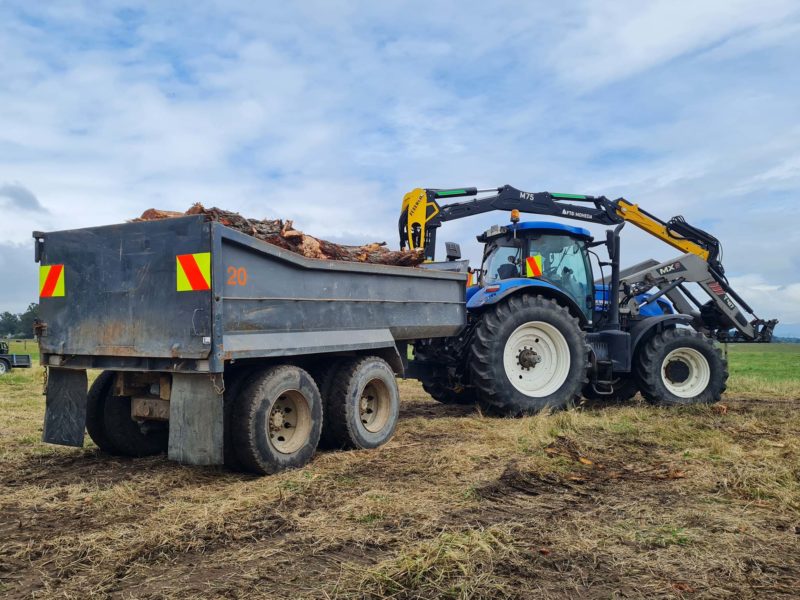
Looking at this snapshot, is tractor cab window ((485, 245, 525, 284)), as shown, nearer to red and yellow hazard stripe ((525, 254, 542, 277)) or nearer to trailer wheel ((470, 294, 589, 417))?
red and yellow hazard stripe ((525, 254, 542, 277))

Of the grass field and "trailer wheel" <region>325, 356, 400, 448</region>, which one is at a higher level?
"trailer wheel" <region>325, 356, 400, 448</region>

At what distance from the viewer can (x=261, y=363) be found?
203 inches

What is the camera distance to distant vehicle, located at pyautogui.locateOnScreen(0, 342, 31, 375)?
19709 millimetres

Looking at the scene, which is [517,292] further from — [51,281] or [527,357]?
[51,281]

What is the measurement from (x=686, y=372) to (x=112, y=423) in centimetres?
759

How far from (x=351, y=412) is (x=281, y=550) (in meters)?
2.46

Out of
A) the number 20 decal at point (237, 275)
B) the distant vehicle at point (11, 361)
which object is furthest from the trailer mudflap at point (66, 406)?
the distant vehicle at point (11, 361)

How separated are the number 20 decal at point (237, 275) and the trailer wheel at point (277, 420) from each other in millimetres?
721

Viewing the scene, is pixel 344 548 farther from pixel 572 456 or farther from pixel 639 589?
pixel 572 456

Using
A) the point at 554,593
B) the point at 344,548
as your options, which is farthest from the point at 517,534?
the point at 344,548

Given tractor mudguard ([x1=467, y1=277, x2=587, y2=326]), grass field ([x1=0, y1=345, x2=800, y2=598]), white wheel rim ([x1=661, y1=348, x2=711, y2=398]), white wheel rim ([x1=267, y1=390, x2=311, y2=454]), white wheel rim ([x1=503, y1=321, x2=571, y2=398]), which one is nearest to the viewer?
grass field ([x1=0, y1=345, x2=800, y2=598])

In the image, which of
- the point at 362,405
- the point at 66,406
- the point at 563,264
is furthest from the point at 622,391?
the point at 66,406

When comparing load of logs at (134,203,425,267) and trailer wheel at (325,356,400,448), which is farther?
trailer wheel at (325,356,400,448)

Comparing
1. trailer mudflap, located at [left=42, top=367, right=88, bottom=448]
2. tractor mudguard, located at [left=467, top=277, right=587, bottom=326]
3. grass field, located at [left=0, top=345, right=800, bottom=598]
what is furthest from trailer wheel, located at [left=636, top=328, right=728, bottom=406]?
trailer mudflap, located at [left=42, top=367, right=88, bottom=448]
